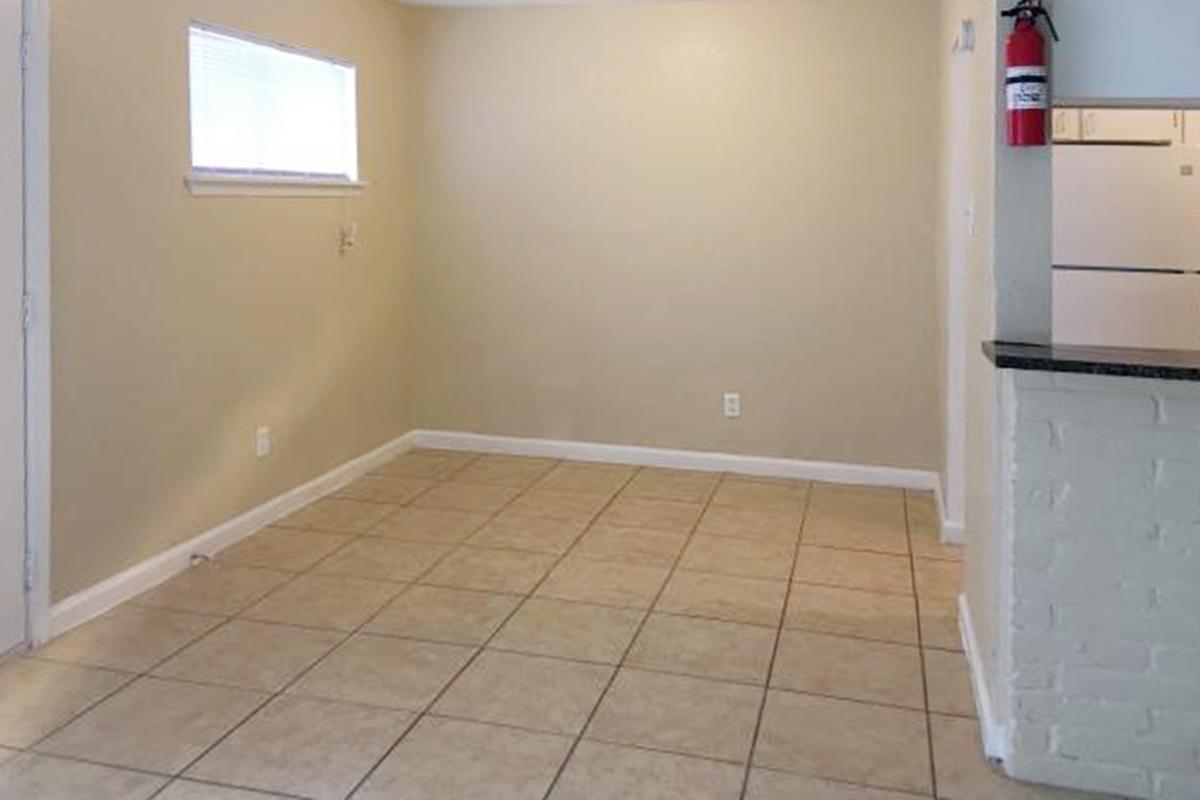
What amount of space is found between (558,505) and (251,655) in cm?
178

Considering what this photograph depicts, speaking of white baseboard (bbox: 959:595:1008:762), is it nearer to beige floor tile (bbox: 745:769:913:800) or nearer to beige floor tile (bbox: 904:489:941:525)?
beige floor tile (bbox: 745:769:913:800)

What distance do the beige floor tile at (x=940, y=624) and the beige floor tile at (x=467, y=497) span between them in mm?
1879

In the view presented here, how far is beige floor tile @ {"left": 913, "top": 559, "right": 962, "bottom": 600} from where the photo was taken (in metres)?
3.34

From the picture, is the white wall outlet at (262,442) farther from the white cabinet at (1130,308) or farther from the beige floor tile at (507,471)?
the white cabinet at (1130,308)

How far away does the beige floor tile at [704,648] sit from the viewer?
277 cm

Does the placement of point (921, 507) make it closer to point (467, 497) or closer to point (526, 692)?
point (467, 497)

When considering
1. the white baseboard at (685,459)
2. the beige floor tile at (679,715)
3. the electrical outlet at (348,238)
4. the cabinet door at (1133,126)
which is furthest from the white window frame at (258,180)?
the cabinet door at (1133,126)

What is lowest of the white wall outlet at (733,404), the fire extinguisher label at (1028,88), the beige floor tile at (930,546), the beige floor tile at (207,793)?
the beige floor tile at (207,793)

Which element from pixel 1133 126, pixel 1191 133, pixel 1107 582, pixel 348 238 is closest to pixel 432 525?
pixel 348 238

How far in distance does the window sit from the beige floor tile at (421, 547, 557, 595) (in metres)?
1.62

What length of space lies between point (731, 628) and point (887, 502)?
5.58 feet

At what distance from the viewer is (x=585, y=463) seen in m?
5.12

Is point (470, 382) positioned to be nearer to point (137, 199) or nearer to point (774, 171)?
point (774, 171)

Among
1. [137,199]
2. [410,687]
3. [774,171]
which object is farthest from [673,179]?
[410,687]
